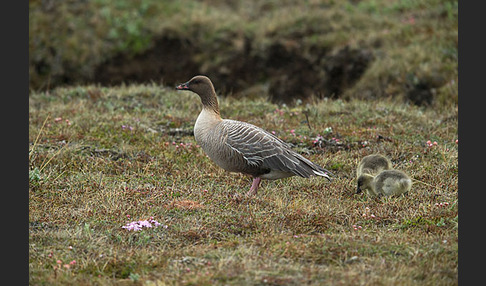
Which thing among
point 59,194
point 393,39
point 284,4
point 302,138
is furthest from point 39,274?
point 284,4

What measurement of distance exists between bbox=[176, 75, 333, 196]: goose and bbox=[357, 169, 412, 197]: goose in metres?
0.51

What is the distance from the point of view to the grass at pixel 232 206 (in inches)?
214

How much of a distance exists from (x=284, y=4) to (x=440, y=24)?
5.89 metres

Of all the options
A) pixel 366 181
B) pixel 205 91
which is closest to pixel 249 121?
pixel 205 91

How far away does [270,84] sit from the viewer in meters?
17.6

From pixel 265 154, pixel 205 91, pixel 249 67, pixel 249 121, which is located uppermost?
pixel 205 91

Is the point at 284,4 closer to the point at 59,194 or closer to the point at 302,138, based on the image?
the point at 302,138

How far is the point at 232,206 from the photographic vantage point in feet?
23.6

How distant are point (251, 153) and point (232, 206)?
83 centimetres

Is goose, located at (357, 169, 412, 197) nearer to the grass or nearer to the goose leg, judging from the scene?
the grass

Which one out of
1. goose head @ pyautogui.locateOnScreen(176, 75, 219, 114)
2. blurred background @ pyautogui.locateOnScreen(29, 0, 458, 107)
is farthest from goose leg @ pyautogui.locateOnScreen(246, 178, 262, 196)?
blurred background @ pyautogui.locateOnScreen(29, 0, 458, 107)

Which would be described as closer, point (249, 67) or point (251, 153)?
point (251, 153)

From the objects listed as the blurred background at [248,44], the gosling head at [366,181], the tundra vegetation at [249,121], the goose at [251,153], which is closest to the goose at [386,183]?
the gosling head at [366,181]

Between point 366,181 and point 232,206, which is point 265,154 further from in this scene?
point 366,181
